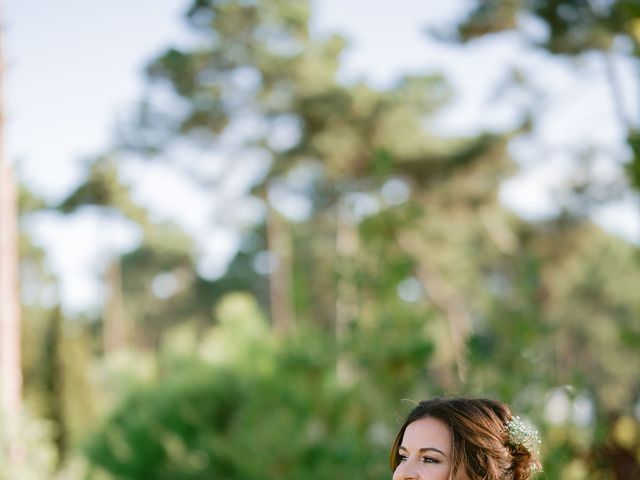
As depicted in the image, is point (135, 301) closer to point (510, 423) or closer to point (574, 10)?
point (574, 10)

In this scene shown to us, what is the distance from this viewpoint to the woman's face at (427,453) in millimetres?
2480

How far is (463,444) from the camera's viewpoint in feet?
8.21

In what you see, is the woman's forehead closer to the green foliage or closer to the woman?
the woman

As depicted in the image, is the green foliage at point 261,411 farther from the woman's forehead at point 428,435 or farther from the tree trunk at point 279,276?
the tree trunk at point 279,276

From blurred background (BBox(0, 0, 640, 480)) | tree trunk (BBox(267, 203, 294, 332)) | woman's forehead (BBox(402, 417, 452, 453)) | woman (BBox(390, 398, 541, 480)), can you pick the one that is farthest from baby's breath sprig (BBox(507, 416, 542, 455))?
tree trunk (BBox(267, 203, 294, 332))

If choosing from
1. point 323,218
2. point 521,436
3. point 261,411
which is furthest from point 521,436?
point 323,218

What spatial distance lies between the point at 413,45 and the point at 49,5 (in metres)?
7.85

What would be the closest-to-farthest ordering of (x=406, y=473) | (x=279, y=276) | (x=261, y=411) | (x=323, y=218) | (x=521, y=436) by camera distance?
(x=406, y=473) < (x=521, y=436) < (x=261, y=411) < (x=279, y=276) < (x=323, y=218)

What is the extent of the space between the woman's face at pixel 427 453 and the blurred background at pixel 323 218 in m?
3.50

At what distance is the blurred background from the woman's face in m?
3.50

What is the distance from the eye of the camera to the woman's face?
248 cm

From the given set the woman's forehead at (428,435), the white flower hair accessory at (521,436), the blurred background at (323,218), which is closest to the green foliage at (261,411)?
the blurred background at (323,218)

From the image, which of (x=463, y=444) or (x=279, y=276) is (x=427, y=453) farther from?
(x=279, y=276)

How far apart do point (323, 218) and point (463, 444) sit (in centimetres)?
2056
